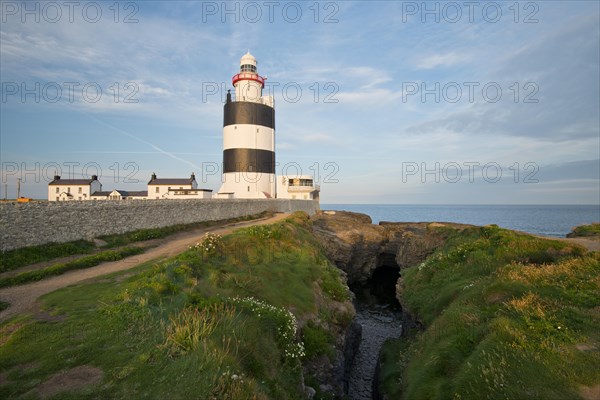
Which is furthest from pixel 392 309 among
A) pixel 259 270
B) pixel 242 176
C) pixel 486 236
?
pixel 242 176

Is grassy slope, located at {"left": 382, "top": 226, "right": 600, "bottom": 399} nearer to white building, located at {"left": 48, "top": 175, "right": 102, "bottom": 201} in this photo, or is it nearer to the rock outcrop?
the rock outcrop

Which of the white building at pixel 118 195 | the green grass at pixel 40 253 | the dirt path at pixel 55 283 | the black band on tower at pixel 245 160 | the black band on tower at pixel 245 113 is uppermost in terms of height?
the black band on tower at pixel 245 113

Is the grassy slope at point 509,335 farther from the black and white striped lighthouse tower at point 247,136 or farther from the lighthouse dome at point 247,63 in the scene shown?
the lighthouse dome at point 247,63

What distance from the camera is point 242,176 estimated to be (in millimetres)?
52469

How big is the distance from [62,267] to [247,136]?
37.2m

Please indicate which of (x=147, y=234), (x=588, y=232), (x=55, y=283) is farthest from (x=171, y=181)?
(x=588, y=232)

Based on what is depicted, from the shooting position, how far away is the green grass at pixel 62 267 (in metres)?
14.7

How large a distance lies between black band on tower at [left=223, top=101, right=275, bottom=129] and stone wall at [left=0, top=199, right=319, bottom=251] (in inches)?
677

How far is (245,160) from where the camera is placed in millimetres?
51312

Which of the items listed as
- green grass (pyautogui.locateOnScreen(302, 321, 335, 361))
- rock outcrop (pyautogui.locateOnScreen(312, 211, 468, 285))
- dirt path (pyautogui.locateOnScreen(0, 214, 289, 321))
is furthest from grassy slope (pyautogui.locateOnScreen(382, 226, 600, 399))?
rock outcrop (pyautogui.locateOnScreen(312, 211, 468, 285))

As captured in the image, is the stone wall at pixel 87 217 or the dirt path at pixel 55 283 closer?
the dirt path at pixel 55 283

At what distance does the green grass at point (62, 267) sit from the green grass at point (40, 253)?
2269 millimetres

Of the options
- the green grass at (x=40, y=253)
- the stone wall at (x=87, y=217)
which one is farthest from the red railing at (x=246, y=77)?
the green grass at (x=40, y=253)

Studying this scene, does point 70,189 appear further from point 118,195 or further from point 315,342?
point 315,342
